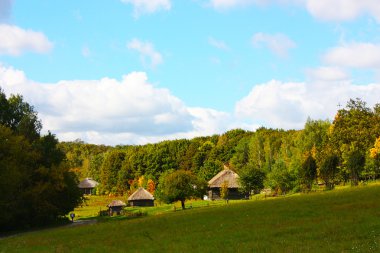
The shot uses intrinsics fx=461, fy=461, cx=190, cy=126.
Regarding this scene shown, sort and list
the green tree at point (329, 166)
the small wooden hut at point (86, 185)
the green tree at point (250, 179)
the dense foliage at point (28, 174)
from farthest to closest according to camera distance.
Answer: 1. the small wooden hut at point (86, 185)
2. the green tree at point (250, 179)
3. the green tree at point (329, 166)
4. the dense foliage at point (28, 174)

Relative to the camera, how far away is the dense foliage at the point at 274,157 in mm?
67375

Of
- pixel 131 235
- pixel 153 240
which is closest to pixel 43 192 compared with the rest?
pixel 131 235

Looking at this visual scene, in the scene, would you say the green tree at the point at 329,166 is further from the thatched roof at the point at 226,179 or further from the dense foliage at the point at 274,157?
the thatched roof at the point at 226,179

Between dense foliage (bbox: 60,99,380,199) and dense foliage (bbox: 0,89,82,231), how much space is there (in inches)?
1104

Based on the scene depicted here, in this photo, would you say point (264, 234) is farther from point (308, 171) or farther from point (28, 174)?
point (308, 171)

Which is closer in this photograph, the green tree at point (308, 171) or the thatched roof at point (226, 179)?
the green tree at point (308, 171)

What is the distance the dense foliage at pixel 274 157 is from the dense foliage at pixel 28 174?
92.0 feet

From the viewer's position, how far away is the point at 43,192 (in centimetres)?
5606

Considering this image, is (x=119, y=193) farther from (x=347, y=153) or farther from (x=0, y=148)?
(x=0, y=148)

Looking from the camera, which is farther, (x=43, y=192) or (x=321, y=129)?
(x=321, y=129)

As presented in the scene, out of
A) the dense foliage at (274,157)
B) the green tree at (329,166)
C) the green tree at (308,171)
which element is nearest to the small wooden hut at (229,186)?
the dense foliage at (274,157)

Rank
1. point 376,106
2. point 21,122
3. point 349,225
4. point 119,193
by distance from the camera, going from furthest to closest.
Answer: point 119,193, point 376,106, point 21,122, point 349,225

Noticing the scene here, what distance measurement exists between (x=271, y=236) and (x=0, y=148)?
35.3 meters

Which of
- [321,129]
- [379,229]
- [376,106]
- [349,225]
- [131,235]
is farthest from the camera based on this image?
[321,129]
